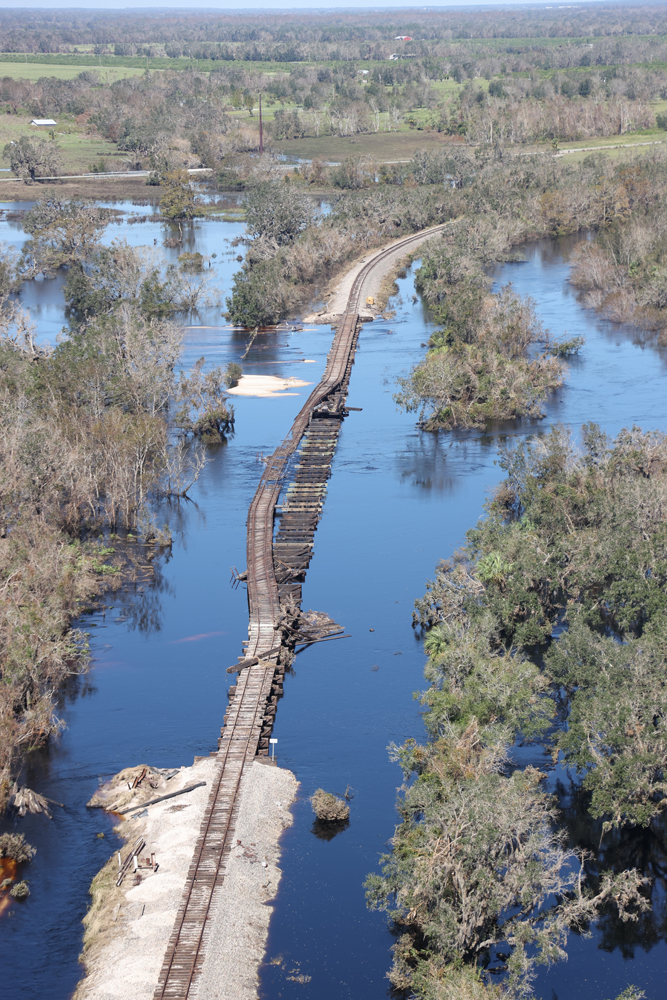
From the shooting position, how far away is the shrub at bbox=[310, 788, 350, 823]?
130 feet

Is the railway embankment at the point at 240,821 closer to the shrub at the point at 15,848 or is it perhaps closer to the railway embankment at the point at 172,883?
the railway embankment at the point at 172,883

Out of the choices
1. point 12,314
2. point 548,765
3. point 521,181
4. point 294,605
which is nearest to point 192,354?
point 12,314

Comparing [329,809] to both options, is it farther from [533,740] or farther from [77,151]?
[77,151]

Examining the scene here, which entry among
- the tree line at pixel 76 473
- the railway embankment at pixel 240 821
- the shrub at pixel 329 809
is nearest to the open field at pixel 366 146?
the tree line at pixel 76 473

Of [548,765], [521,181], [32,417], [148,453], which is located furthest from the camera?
[521,181]

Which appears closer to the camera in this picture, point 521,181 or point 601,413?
point 601,413

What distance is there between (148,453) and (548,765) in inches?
1415

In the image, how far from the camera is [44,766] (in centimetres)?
4341

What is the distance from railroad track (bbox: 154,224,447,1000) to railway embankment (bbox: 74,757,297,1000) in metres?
0.34

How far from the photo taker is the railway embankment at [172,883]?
32406mm

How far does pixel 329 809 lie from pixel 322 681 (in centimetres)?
946

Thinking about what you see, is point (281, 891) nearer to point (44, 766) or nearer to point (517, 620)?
point (44, 766)

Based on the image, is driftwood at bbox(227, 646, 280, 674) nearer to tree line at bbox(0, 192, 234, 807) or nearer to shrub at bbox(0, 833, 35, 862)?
tree line at bbox(0, 192, 234, 807)

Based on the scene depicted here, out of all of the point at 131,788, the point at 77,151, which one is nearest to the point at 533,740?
the point at 131,788
